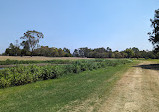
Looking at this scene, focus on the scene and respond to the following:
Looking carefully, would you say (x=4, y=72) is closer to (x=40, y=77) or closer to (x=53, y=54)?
(x=40, y=77)

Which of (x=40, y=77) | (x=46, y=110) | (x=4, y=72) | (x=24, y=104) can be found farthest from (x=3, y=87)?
(x=46, y=110)

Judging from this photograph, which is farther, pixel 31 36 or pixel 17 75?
pixel 31 36

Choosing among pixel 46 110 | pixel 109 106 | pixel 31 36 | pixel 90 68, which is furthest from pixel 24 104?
pixel 31 36

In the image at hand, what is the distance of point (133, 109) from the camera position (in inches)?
175

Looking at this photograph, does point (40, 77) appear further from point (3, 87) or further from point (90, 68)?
point (90, 68)

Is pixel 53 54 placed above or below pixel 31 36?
below

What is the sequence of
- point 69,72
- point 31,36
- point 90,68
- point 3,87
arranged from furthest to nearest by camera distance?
1. point 31,36
2. point 90,68
3. point 69,72
4. point 3,87

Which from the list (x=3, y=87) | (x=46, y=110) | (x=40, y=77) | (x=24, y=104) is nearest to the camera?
(x=46, y=110)

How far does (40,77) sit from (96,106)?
7.62m

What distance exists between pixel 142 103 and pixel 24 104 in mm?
5132

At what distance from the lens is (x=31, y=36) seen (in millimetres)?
62281

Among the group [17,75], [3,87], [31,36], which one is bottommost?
[3,87]

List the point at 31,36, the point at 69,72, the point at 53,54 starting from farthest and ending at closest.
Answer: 1. the point at 53,54
2. the point at 31,36
3. the point at 69,72

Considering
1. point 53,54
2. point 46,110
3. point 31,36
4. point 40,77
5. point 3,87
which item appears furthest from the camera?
point 53,54
